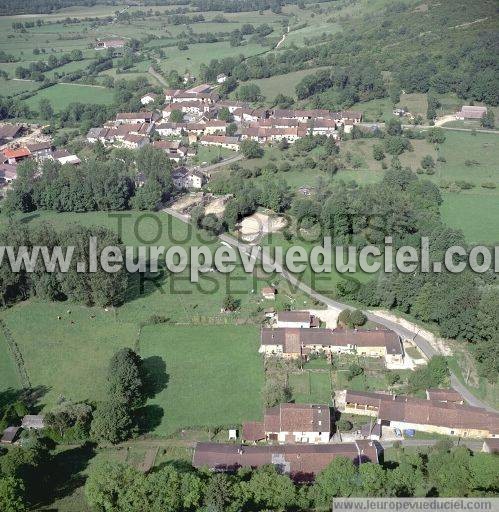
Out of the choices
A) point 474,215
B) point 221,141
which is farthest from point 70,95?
point 474,215

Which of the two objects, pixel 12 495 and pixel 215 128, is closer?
pixel 12 495

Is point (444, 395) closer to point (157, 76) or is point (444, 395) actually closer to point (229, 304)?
point (229, 304)

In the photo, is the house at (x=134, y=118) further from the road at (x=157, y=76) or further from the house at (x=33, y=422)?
the house at (x=33, y=422)

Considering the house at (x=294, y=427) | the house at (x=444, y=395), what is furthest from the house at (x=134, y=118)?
the house at (x=444, y=395)

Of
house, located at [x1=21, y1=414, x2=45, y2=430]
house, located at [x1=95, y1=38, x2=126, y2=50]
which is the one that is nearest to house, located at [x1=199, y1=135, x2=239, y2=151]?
house, located at [x1=21, y1=414, x2=45, y2=430]

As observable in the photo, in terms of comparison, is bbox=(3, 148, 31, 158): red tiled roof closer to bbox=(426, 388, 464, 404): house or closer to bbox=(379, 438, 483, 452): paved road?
bbox=(426, 388, 464, 404): house

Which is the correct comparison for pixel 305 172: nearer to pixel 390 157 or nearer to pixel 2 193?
pixel 390 157
